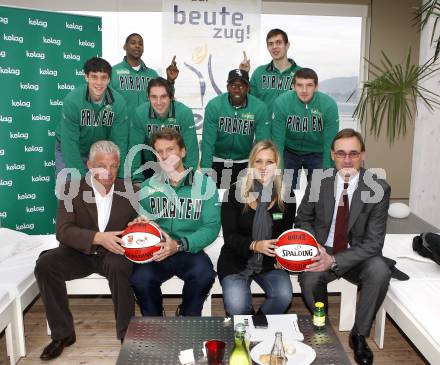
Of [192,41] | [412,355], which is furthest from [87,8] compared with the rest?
[412,355]

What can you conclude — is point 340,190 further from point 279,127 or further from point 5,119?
point 5,119

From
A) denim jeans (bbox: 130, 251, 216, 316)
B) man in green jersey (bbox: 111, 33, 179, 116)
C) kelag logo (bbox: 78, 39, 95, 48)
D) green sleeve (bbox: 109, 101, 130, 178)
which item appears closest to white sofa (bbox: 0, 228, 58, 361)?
denim jeans (bbox: 130, 251, 216, 316)

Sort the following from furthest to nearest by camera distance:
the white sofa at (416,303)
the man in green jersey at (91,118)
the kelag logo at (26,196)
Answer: the kelag logo at (26,196), the man in green jersey at (91,118), the white sofa at (416,303)

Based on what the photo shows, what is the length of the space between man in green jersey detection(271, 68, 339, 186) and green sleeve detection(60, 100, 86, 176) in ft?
6.17

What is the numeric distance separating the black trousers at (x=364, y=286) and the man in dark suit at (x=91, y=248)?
1.09 metres

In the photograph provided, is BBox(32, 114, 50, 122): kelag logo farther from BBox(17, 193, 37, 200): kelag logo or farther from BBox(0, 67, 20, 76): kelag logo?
BBox(17, 193, 37, 200): kelag logo

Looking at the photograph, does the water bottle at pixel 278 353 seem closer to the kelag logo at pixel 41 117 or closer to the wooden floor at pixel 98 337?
the wooden floor at pixel 98 337

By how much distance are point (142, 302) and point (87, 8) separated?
4.91 m

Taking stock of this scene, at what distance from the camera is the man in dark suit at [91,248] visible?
3033mm

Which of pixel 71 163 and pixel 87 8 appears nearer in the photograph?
pixel 71 163

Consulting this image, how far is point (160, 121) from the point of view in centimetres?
476

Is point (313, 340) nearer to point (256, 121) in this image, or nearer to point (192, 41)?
point (256, 121)

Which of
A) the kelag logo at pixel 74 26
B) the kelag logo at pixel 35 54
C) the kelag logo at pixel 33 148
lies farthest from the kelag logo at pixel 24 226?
the kelag logo at pixel 74 26

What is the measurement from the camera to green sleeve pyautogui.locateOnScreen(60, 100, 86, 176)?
15.3ft
